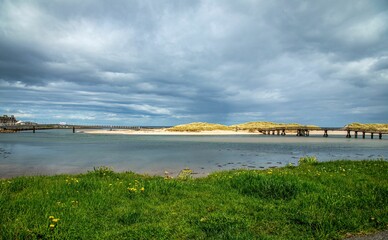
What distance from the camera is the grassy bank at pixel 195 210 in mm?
6352

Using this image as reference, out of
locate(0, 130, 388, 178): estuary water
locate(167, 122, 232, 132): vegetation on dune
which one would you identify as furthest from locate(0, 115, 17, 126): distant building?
locate(0, 130, 388, 178): estuary water

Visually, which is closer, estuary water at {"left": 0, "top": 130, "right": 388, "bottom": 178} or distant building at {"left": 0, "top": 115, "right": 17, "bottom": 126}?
estuary water at {"left": 0, "top": 130, "right": 388, "bottom": 178}

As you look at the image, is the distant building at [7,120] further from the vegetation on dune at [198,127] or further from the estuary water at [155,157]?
the estuary water at [155,157]

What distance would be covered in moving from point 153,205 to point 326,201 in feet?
→ 17.6

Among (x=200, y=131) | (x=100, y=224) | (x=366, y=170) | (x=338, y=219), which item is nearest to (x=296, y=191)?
(x=338, y=219)

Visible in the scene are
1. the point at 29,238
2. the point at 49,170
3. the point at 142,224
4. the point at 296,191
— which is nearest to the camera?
the point at 29,238

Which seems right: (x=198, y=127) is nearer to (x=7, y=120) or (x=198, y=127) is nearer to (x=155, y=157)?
(x=155, y=157)

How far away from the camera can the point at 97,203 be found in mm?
8172

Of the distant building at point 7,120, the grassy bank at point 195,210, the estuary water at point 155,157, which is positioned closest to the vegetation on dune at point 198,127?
the estuary water at point 155,157

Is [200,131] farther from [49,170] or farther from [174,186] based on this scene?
[174,186]

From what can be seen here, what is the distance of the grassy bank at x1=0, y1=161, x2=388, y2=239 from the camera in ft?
20.8

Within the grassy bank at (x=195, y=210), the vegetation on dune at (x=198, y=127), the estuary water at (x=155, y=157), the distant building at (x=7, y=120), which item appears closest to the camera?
the grassy bank at (x=195, y=210)

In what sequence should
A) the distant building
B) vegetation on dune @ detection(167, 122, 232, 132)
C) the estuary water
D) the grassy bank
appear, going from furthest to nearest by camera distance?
the distant building
vegetation on dune @ detection(167, 122, 232, 132)
the estuary water
the grassy bank

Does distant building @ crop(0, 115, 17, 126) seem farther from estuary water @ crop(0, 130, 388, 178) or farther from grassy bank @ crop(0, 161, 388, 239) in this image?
grassy bank @ crop(0, 161, 388, 239)
